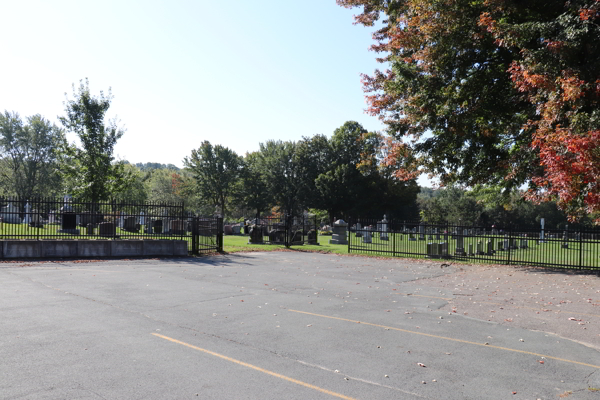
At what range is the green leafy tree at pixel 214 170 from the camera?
70688 mm

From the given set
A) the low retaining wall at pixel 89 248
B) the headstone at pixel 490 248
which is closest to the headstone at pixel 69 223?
the low retaining wall at pixel 89 248

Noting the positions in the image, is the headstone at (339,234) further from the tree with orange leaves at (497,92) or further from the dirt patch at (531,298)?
the dirt patch at (531,298)

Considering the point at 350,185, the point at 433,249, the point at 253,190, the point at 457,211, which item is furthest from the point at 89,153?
the point at 457,211

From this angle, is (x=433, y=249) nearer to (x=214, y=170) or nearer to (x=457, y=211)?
(x=457, y=211)

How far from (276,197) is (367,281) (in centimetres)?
5956

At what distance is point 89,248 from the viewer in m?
17.6

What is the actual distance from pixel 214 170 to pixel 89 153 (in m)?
45.2

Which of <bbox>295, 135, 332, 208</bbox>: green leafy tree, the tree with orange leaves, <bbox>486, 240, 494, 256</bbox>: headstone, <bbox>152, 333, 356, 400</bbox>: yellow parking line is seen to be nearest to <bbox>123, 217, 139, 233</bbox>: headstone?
the tree with orange leaves

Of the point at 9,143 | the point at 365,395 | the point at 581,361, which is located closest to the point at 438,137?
the point at 581,361

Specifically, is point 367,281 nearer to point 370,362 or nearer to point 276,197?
point 370,362

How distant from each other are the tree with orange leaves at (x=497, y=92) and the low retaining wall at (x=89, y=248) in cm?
1087

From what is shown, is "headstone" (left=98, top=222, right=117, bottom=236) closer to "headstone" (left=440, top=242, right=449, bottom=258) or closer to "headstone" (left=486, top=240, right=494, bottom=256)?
"headstone" (left=440, top=242, right=449, bottom=258)

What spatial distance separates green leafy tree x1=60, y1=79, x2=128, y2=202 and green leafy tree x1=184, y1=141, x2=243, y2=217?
4419 centimetres

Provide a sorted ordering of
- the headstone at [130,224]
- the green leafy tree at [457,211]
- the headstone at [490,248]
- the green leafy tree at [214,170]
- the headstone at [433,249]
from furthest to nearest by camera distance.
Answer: the green leafy tree at [214,170]
the green leafy tree at [457,211]
the headstone at [130,224]
the headstone at [490,248]
the headstone at [433,249]
